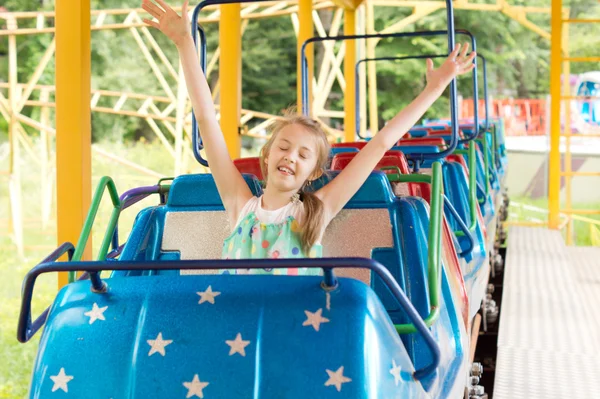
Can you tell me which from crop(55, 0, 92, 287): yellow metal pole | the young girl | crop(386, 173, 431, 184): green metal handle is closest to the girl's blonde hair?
the young girl

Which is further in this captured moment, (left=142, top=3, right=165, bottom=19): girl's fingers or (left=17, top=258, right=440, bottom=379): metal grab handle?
(left=142, top=3, right=165, bottom=19): girl's fingers

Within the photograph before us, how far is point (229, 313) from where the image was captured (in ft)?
4.95

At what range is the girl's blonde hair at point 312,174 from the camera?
6.55 ft

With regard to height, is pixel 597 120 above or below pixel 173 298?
above

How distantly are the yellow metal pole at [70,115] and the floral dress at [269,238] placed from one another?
1.11 meters

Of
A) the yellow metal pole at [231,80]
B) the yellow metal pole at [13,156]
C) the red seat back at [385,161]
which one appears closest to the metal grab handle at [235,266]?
the red seat back at [385,161]

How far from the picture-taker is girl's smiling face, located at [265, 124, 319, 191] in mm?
1996

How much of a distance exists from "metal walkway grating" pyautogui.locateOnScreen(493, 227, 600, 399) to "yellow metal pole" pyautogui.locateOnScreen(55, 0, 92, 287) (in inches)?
65.5

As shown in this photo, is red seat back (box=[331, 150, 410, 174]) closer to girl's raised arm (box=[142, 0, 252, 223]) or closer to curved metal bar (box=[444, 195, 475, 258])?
curved metal bar (box=[444, 195, 475, 258])

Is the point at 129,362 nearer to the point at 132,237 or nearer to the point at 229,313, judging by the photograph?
the point at 229,313

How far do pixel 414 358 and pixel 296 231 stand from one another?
41cm

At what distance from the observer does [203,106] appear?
211 cm

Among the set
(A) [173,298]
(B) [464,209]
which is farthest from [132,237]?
(B) [464,209]

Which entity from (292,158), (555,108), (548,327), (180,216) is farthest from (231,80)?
(555,108)
